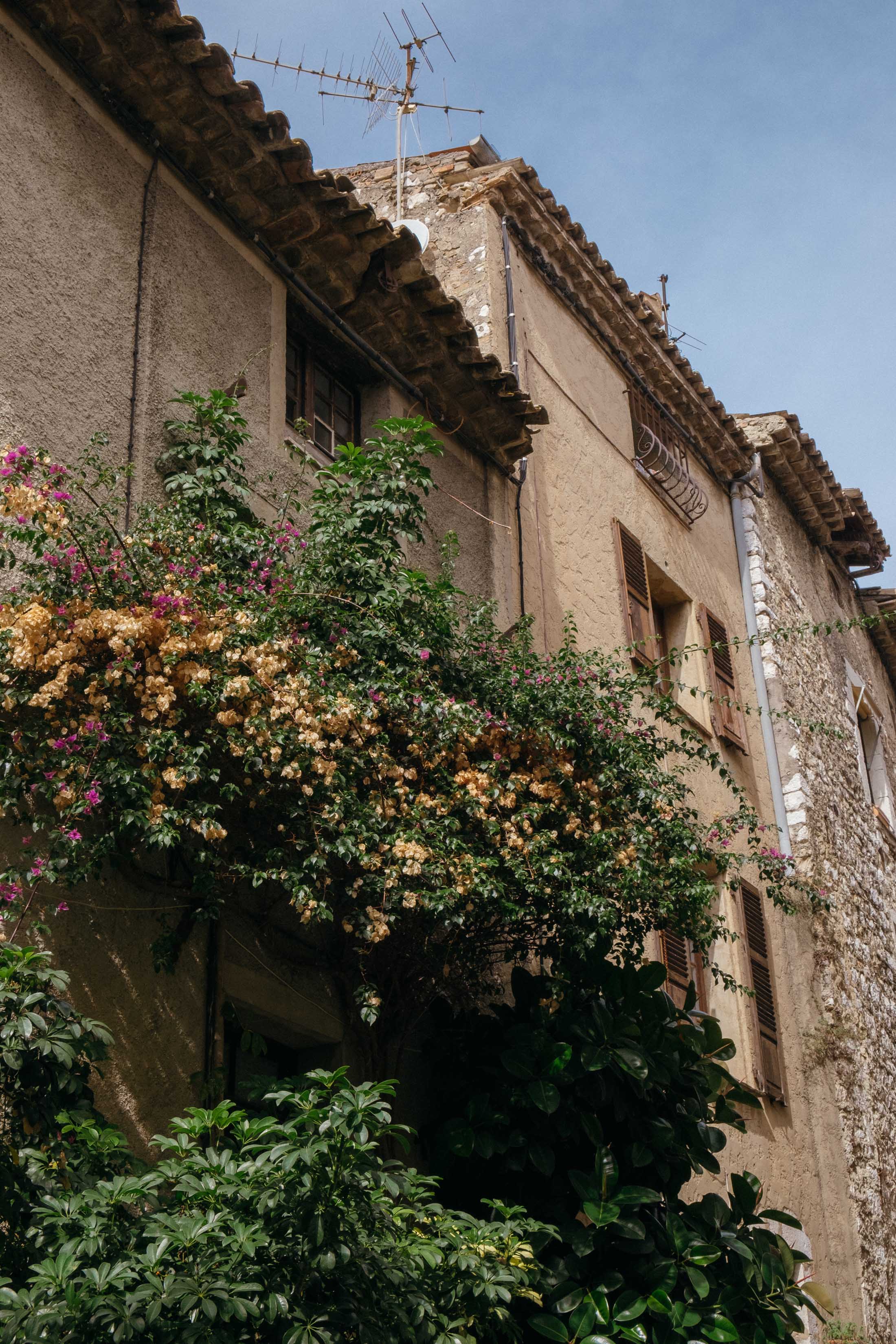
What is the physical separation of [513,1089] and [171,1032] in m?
1.58

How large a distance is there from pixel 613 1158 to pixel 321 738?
2284 millimetres

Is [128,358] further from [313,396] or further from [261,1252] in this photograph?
[261,1252]

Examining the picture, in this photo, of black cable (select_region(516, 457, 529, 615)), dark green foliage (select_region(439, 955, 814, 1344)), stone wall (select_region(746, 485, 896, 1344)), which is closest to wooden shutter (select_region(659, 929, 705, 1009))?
stone wall (select_region(746, 485, 896, 1344))

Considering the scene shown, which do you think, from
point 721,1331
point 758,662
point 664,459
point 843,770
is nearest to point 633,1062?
point 721,1331

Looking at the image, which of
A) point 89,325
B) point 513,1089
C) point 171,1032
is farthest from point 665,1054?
point 89,325

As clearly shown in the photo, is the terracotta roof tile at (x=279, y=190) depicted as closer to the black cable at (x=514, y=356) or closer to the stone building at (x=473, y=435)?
the stone building at (x=473, y=435)

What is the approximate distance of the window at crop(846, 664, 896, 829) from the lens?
15.9m

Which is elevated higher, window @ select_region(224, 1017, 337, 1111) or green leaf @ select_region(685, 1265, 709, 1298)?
window @ select_region(224, 1017, 337, 1111)

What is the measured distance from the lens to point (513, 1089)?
657cm

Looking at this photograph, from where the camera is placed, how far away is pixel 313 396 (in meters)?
8.41

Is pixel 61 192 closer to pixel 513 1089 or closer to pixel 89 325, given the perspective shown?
pixel 89 325

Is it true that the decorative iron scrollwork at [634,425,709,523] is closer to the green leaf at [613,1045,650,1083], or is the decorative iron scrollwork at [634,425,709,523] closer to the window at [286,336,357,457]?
the window at [286,336,357,457]

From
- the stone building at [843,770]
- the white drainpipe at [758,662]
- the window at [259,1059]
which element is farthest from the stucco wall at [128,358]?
the white drainpipe at [758,662]

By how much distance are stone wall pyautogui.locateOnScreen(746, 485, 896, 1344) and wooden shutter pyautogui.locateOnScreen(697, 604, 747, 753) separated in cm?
40
